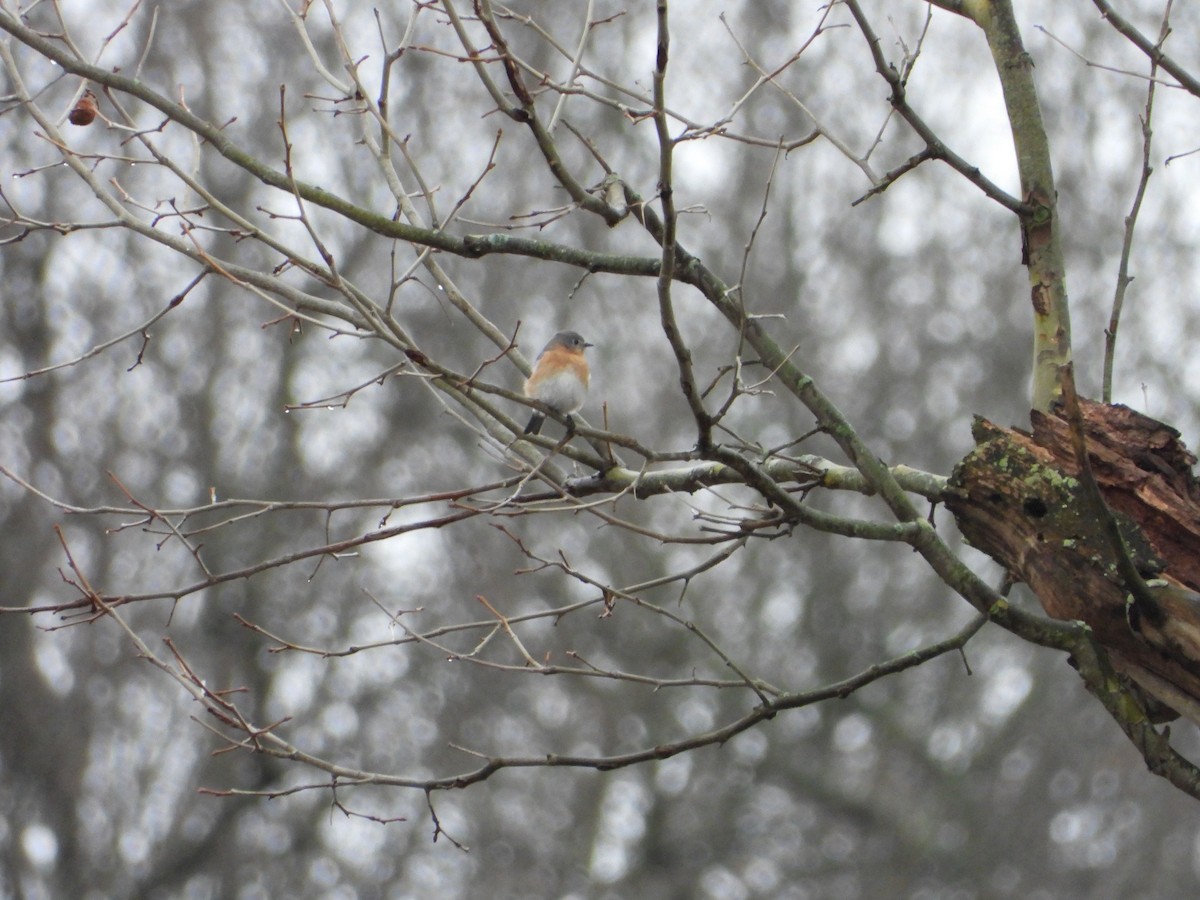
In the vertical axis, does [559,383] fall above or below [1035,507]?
above

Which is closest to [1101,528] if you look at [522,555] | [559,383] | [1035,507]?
[1035,507]

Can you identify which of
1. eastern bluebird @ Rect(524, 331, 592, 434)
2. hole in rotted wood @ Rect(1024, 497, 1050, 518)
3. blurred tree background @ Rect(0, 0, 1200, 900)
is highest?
blurred tree background @ Rect(0, 0, 1200, 900)

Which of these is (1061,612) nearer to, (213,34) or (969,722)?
(969,722)

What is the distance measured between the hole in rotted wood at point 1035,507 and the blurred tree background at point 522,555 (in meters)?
8.43

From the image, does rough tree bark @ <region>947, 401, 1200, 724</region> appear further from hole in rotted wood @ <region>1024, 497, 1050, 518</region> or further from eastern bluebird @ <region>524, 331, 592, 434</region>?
eastern bluebird @ <region>524, 331, 592, 434</region>

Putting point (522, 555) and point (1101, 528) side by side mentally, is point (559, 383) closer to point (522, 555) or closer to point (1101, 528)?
point (1101, 528)

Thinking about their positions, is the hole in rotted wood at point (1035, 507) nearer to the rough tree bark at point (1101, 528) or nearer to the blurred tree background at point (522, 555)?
the rough tree bark at point (1101, 528)

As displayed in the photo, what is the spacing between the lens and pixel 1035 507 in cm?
310

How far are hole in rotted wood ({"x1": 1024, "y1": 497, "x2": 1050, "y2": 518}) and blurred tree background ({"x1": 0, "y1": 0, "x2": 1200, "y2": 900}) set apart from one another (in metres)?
8.43

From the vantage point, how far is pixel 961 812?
1203 centimetres

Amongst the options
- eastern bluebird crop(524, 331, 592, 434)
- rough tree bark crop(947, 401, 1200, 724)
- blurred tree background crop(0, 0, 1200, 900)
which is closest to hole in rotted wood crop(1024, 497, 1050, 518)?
rough tree bark crop(947, 401, 1200, 724)

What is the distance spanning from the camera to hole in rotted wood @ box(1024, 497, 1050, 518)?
3088mm

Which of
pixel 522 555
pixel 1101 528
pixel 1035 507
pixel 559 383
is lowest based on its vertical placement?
pixel 1101 528

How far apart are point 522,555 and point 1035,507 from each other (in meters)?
9.00
